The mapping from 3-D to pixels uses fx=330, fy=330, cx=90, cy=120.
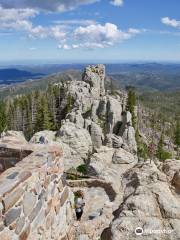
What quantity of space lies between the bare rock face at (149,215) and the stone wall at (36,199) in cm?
220

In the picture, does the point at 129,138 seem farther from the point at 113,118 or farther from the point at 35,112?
the point at 35,112

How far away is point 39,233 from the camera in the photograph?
963 cm

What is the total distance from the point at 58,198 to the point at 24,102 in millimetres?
129884

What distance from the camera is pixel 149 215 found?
45.0 ft

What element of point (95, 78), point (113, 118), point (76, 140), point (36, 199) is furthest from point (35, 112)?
point (36, 199)

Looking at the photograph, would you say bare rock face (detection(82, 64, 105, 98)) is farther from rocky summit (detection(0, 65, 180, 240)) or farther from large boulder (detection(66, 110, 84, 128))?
rocky summit (detection(0, 65, 180, 240))

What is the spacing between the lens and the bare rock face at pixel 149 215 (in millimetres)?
12555

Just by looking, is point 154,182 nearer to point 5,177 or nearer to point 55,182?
point 55,182

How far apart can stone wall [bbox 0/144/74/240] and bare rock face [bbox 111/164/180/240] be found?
2.20 m

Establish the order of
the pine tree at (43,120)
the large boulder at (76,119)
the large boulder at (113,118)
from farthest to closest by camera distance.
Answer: the large boulder at (113,118), the pine tree at (43,120), the large boulder at (76,119)

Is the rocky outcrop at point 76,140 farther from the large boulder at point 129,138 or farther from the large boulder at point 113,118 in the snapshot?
the large boulder at point 113,118

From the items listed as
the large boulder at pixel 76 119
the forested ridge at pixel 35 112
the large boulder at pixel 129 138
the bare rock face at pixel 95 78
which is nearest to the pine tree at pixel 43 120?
the forested ridge at pixel 35 112

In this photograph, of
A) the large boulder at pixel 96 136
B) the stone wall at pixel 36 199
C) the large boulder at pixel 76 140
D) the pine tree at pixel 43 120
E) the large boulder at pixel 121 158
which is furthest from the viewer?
the pine tree at pixel 43 120

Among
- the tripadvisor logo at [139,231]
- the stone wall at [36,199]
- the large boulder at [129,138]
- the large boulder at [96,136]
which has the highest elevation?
the stone wall at [36,199]
